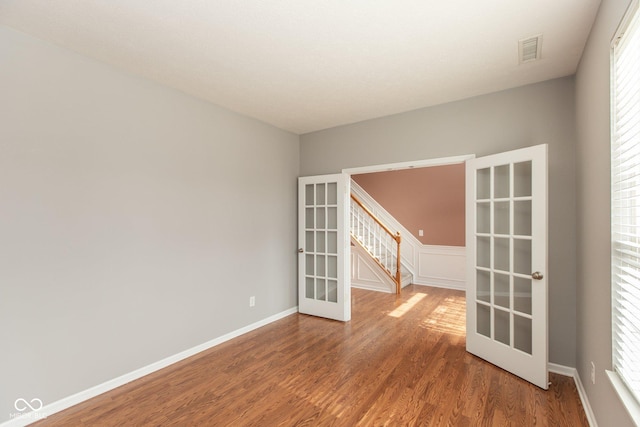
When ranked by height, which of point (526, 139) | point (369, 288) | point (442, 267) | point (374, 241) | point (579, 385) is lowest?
point (369, 288)

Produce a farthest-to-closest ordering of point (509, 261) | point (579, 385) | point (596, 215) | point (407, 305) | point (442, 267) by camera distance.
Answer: point (442, 267), point (407, 305), point (509, 261), point (579, 385), point (596, 215)

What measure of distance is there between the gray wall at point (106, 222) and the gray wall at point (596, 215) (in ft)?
10.7

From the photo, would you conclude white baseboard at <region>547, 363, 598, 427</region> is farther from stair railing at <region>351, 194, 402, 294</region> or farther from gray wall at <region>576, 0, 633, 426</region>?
stair railing at <region>351, 194, 402, 294</region>

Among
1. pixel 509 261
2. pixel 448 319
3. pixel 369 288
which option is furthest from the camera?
pixel 369 288

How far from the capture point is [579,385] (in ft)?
7.93

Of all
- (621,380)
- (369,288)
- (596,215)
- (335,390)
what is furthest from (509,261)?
(369,288)

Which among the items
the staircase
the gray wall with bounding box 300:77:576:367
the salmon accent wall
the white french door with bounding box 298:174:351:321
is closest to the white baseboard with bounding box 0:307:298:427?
the white french door with bounding box 298:174:351:321

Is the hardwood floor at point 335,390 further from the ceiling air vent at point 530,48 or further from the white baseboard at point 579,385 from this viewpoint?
the ceiling air vent at point 530,48

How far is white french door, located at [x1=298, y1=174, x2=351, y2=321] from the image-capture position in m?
4.10

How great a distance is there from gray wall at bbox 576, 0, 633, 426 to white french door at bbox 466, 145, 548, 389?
262 mm

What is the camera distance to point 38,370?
6.96 ft

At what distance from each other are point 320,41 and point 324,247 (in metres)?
2.74

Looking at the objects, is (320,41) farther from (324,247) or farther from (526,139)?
(324,247)

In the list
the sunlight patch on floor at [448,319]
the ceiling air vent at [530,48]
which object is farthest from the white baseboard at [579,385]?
the ceiling air vent at [530,48]
